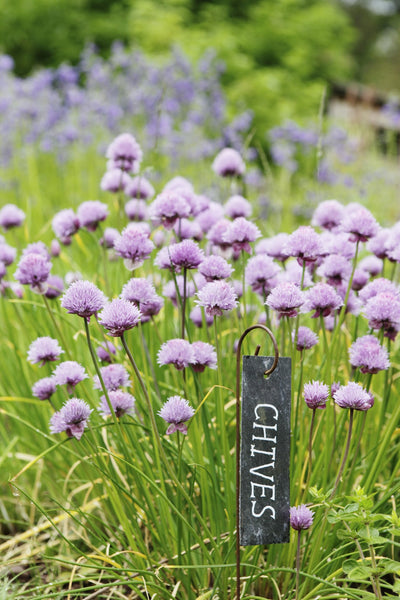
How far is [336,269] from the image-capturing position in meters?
1.60

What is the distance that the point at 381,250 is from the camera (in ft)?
5.61

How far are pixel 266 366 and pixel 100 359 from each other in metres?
0.70

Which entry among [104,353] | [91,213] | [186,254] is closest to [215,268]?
[186,254]

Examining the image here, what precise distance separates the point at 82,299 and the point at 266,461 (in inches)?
18.4

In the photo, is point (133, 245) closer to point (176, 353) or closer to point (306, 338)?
point (176, 353)

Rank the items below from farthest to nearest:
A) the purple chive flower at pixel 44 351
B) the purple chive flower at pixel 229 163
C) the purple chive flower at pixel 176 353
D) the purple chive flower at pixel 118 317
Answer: the purple chive flower at pixel 229 163 → the purple chive flower at pixel 44 351 → the purple chive flower at pixel 176 353 → the purple chive flower at pixel 118 317

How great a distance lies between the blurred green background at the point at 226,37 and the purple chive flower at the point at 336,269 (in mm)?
7359

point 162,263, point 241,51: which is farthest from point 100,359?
point 241,51

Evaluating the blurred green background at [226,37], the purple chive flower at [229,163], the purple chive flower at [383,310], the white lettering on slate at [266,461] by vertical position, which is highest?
the blurred green background at [226,37]

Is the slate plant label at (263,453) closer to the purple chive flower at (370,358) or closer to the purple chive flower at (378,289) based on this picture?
the purple chive flower at (370,358)

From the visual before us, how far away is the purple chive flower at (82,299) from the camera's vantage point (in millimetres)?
1179

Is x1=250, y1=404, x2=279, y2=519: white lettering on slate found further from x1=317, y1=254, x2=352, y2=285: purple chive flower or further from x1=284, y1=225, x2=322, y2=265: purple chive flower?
x1=317, y1=254, x2=352, y2=285: purple chive flower

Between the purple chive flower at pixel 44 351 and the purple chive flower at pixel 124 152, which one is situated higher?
the purple chive flower at pixel 124 152

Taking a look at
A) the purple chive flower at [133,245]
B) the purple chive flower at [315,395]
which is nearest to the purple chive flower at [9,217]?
the purple chive flower at [133,245]
